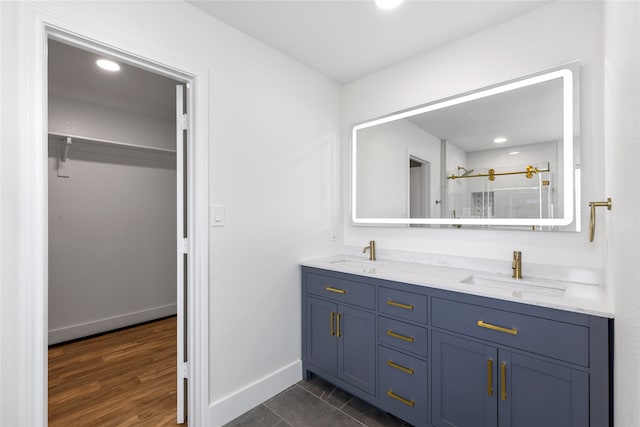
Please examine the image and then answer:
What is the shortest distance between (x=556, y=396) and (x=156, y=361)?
2809 mm

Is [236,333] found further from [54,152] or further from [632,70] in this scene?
[54,152]

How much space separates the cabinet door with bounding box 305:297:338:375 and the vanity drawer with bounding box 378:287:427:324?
0.40 metres

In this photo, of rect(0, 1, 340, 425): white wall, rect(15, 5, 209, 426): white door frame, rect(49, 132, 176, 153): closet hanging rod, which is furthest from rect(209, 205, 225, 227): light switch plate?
rect(49, 132, 176, 153): closet hanging rod

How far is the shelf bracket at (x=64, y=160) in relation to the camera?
9.46 ft

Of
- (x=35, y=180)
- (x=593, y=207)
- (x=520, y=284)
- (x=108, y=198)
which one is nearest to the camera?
(x=35, y=180)

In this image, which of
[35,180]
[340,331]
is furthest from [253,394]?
[35,180]

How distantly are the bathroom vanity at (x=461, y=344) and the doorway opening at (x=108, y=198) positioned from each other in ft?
4.66

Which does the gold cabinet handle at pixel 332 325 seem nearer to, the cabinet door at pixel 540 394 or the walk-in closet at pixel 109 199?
the cabinet door at pixel 540 394

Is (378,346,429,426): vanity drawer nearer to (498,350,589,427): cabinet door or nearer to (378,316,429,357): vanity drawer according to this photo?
(378,316,429,357): vanity drawer

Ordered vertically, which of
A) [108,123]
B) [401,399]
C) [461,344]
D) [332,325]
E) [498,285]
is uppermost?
[108,123]

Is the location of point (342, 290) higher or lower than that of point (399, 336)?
higher

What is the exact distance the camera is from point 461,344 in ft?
4.97

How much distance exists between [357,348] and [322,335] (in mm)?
322

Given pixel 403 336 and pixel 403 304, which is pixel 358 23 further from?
pixel 403 336
